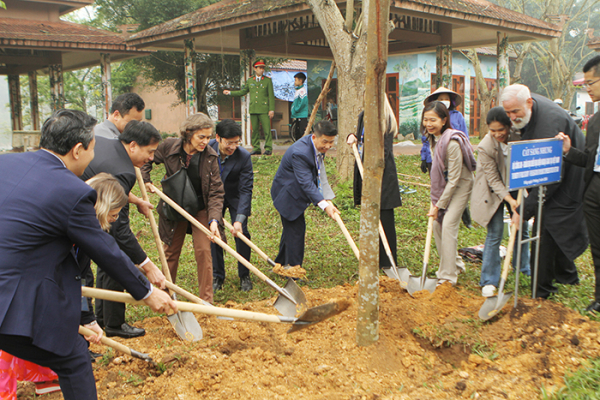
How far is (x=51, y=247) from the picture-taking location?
2.08 meters

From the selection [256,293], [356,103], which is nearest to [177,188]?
[256,293]

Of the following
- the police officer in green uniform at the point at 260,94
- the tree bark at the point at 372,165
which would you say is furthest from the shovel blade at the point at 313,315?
the police officer in green uniform at the point at 260,94

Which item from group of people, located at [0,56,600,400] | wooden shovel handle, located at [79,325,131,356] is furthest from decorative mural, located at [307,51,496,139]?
wooden shovel handle, located at [79,325,131,356]

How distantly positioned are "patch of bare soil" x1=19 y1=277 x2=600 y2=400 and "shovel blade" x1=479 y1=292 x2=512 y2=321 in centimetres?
6

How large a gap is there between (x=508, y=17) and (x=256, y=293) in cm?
1008

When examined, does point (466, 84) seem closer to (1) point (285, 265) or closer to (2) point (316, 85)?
(2) point (316, 85)

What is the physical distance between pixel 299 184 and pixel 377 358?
2027 millimetres

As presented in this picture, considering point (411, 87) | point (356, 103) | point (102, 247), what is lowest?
point (102, 247)

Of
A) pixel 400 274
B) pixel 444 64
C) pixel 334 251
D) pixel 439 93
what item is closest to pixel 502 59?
pixel 444 64

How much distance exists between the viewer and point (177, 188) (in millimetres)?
4219

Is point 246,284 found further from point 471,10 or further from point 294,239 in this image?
point 471,10

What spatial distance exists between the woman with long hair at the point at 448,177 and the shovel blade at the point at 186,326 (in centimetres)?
234

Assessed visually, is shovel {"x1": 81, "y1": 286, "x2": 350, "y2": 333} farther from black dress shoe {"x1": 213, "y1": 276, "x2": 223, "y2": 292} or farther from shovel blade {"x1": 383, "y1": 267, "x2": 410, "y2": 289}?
black dress shoe {"x1": 213, "y1": 276, "x2": 223, "y2": 292}

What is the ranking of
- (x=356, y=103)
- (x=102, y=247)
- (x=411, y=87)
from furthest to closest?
(x=411, y=87) < (x=356, y=103) < (x=102, y=247)
